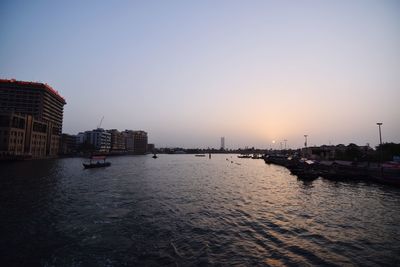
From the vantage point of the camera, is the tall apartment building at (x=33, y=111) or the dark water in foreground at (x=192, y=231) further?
the tall apartment building at (x=33, y=111)

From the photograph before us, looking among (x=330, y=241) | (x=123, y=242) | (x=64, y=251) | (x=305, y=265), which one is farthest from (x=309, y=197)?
(x=64, y=251)

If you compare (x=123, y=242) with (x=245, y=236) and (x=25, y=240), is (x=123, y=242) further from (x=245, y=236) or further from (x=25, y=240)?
(x=245, y=236)

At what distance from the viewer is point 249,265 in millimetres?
18516

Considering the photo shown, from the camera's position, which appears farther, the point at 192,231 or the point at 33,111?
the point at 33,111

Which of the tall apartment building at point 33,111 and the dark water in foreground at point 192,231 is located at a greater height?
the tall apartment building at point 33,111

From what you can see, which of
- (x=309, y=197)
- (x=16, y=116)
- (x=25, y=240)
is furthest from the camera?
(x=16, y=116)

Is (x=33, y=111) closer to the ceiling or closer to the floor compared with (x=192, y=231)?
closer to the ceiling

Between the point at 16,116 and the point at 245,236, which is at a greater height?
the point at 16,116

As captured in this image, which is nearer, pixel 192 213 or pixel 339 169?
pixel 192 213

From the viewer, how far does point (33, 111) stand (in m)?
172

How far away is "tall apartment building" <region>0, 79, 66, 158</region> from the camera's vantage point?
14288cm

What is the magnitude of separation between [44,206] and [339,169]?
3243 inches

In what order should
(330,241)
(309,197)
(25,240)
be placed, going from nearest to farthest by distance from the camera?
(25,240)
(330,241)
(309,197)

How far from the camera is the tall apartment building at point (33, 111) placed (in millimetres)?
142875
